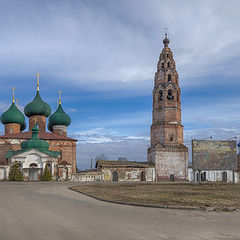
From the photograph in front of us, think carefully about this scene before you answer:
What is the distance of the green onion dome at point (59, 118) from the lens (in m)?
52.7

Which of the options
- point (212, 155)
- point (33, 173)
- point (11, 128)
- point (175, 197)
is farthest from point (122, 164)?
point (175, 197)

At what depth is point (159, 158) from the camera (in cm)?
4697

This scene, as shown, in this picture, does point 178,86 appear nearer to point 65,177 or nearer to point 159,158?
point 159,158

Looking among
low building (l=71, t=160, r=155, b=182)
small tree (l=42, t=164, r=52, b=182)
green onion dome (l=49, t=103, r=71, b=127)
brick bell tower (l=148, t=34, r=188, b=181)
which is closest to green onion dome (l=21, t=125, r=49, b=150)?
small tree (l=42, t=164, r=52, b=182)

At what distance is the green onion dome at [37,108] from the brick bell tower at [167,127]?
18053 mm

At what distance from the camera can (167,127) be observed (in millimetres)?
47906

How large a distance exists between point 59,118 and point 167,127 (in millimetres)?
18329

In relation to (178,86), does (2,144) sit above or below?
below

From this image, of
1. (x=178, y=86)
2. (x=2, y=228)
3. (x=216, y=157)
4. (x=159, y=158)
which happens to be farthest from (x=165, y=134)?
(x=2, y=228)

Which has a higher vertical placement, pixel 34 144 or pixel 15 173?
pixel 34 144

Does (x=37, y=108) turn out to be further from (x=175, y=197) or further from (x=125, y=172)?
(x=175, y=197)

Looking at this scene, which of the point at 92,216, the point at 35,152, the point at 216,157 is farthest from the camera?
the point at 35,152

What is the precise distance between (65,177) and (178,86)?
22623 mm

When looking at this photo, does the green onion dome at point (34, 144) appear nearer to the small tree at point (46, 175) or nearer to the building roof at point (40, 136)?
the building roof at point (40, 136)
